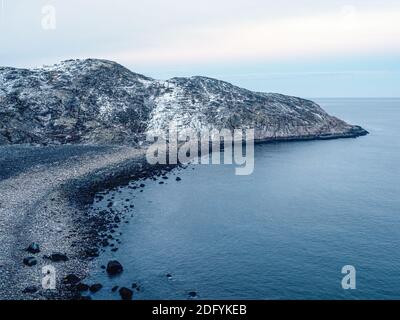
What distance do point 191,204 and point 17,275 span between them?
106ft

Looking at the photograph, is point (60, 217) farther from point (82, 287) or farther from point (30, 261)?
point (82, 287)

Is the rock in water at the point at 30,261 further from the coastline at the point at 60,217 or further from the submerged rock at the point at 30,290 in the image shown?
the submerged rock at the point at 30,290

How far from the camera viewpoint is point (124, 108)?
12400 cm

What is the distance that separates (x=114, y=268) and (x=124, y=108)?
8714cm

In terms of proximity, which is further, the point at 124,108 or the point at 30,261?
the point at 124,108

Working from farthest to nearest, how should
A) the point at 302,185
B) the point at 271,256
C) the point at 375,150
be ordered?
the point at 375,150
the point at 302,185
the point at 271,256

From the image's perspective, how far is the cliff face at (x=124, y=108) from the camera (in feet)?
353

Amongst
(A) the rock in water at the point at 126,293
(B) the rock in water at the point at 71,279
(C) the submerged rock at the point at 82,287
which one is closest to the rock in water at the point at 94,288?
(C) the submerged rock at the point at 82,287

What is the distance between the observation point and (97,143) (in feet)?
342

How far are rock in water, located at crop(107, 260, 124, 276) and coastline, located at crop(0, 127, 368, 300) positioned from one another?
7.93ft

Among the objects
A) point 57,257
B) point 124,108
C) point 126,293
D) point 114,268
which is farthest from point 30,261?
point 124,108

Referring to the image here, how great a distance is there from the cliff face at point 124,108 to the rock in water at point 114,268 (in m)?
64.4
